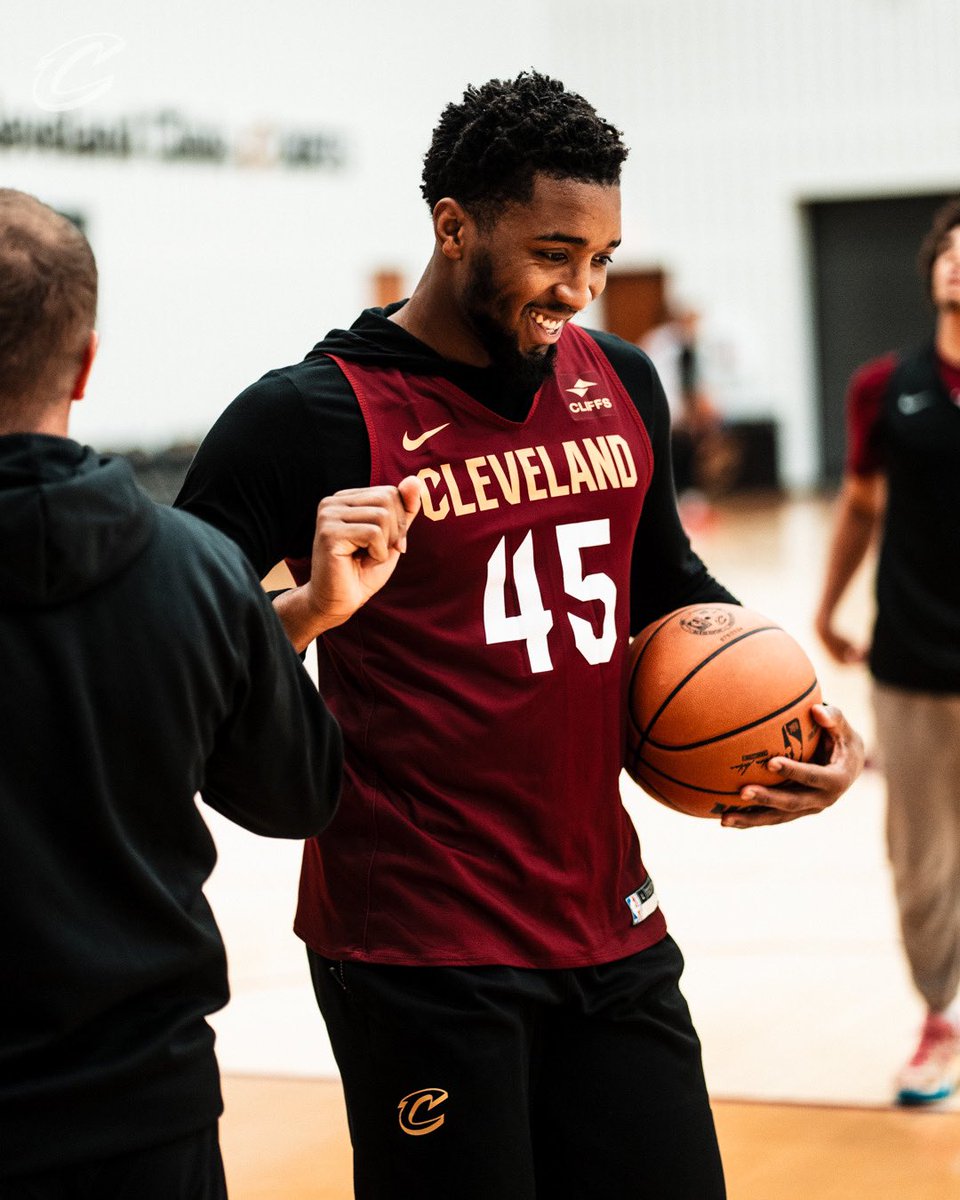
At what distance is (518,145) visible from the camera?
7.64 feet

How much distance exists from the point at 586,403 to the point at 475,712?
1.71ft

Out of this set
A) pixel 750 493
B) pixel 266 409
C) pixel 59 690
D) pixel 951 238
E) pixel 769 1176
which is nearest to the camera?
pixel 59 690

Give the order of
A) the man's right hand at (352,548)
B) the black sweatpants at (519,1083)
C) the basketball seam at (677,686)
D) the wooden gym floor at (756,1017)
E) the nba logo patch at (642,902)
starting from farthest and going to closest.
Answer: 1. the wooden gym floor at (756,1017)
2. the basketball seam at (677,686)
3. the nba logo patch at (642,902)
4. the black sweatpants at (519,1083)
5. the man's right hand at (352,548)

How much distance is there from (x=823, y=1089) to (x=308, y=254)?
12529mm

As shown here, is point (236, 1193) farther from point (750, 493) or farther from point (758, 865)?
point (750, 493)

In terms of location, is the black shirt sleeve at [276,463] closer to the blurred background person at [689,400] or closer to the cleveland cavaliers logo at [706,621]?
the cleveland cavaliers logo at [706,621]

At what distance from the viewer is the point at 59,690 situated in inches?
65.6

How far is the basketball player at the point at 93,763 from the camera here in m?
1.66

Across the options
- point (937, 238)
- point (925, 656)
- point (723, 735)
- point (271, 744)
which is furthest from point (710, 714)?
point (937, 238)

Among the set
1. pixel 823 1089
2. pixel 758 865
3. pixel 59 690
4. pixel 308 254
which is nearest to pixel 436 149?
pixel 59 690

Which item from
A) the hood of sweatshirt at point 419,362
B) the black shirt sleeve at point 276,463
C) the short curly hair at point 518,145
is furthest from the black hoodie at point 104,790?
the short curly hair at point 518,145

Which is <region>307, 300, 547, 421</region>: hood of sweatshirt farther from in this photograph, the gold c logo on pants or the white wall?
the white wall

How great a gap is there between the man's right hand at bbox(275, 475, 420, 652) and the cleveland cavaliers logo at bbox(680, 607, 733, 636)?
68 cm

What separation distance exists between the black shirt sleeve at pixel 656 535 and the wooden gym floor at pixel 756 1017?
153 cm
